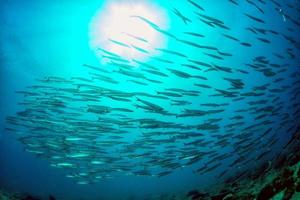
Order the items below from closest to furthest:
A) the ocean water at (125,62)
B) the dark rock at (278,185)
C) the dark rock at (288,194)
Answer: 1. the dark rock at (288,194)
2. the dark rock at (278,185)
3. the ocean water at (125,62)

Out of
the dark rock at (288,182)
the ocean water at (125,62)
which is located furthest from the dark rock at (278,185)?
the ocean water at (125,62)

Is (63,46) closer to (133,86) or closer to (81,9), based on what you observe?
(81,9)

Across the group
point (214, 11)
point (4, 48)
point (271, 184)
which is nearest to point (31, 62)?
point (4, 48)

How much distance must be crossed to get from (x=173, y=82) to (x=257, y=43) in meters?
10.2

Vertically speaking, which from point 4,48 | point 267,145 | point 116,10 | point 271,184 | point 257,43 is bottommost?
point 271,184

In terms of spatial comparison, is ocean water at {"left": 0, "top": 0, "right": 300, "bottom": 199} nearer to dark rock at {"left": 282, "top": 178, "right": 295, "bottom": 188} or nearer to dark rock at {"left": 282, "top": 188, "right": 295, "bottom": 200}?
dark rock at {"left": 282, "top": 178, "right": 295, "bottom": 188}

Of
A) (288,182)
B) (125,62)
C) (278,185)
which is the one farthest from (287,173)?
(125,62)

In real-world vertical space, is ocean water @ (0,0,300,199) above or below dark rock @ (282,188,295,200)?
above

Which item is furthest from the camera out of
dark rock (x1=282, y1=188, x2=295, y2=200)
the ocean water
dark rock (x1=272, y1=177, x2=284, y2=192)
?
the ocean water

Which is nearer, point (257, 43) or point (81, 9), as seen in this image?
point (81, 9)

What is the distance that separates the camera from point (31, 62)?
26.0m

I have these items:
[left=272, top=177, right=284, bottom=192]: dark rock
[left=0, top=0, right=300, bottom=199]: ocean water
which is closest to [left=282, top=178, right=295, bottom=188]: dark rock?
[left=272, top=177, right=284, bottom=192]: dark rock

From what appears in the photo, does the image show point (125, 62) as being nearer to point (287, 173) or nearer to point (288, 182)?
point (287, 173)

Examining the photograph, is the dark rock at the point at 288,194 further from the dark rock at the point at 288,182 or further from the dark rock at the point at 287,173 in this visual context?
the dark rock at the point at 287,173
